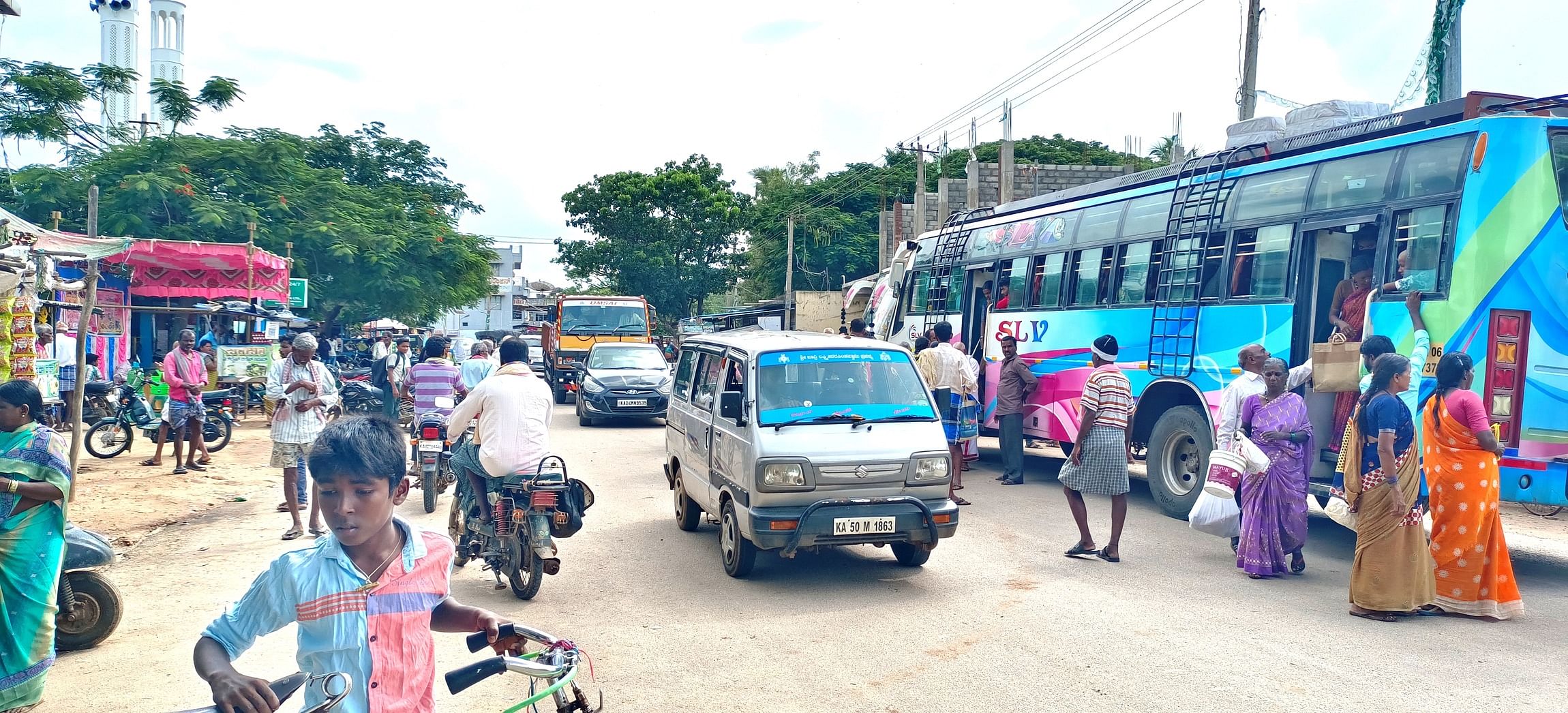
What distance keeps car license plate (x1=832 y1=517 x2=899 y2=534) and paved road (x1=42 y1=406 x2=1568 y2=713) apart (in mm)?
422

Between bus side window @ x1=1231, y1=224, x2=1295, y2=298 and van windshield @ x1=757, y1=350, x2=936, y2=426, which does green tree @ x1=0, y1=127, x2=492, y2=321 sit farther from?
bus side window @ x1=1231, y1=224, x2=1295, y2=298

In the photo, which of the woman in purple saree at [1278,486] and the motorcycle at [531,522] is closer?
the motorcycle at [531,522]

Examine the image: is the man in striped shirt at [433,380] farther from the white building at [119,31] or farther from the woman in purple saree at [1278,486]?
the white building at [119,31]

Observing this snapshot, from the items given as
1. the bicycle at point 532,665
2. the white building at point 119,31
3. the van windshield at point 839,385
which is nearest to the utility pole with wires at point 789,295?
the van windshield at point 839,385

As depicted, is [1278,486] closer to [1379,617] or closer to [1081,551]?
[1379,617]

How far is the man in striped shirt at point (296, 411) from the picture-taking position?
8.72m

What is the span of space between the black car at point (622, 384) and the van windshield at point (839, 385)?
11.0 m

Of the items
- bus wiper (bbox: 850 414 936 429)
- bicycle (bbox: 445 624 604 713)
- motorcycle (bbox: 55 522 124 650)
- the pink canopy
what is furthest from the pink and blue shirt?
the pink canopy

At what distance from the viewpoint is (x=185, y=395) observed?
43.8 ft

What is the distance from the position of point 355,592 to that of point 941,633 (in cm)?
415

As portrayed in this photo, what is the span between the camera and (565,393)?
2598cm

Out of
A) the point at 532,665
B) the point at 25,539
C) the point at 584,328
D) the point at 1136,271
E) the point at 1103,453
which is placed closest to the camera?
the point at 532,665

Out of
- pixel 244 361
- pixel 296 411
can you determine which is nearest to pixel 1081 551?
pixel 296 411

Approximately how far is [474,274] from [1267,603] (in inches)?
1078
